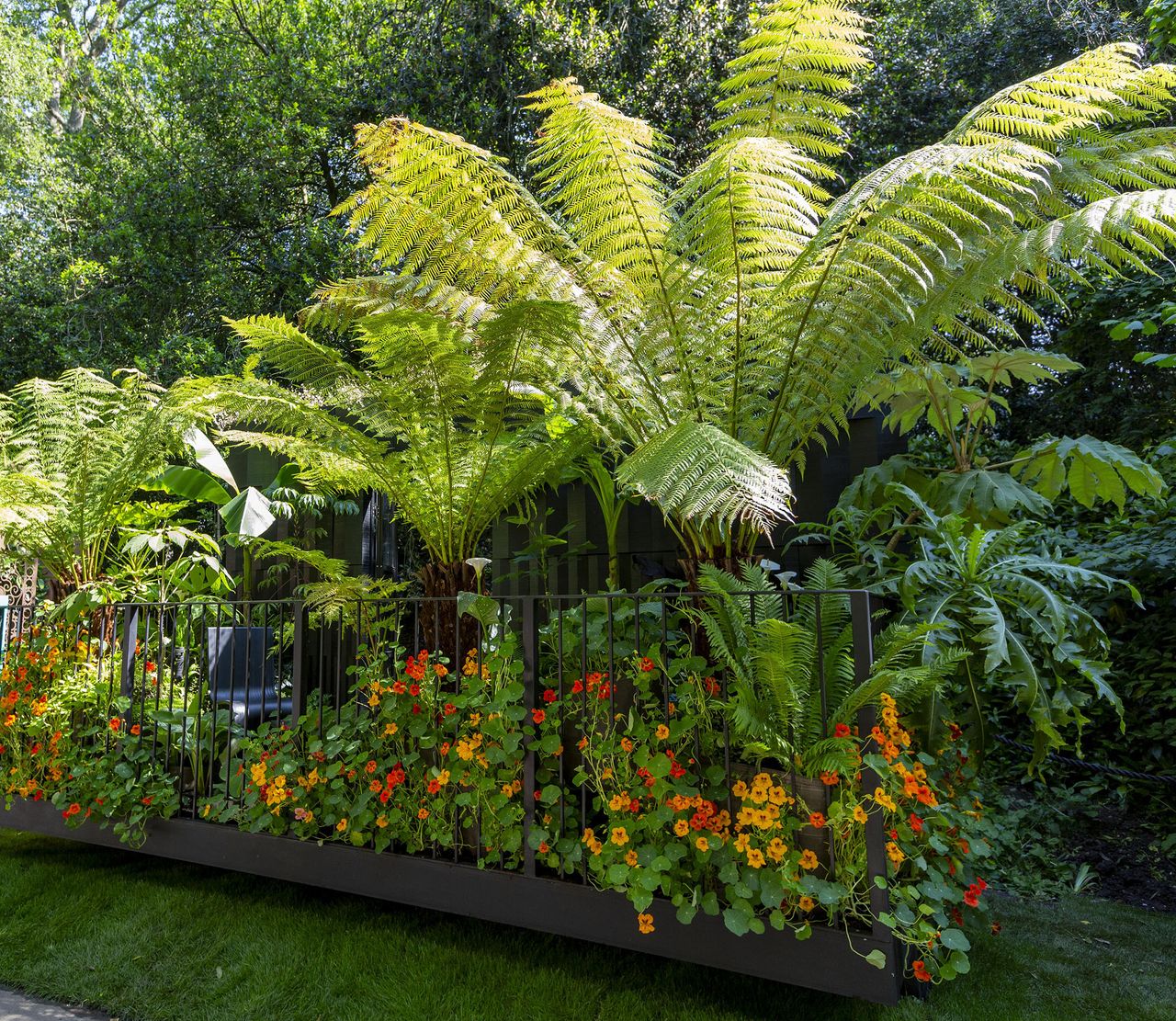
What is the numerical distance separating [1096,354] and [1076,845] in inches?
162

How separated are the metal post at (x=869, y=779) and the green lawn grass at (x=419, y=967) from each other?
20.6 inches

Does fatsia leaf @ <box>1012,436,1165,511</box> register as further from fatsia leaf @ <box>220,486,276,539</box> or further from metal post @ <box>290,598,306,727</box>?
fatsia leaf @ <box>220,486,276,539</box>

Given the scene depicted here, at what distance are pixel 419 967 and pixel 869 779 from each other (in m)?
1.57

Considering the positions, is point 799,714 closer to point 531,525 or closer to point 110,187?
point 531,525

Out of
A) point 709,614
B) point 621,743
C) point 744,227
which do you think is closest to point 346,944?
point 621,743

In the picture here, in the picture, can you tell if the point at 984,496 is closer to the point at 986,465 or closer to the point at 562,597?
the point at 986,465

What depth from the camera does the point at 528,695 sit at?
2.60 m

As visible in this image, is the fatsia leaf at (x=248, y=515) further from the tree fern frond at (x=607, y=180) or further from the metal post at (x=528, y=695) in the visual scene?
the tree fern frond at (x=607, y=180)

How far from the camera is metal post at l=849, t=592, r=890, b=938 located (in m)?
1.98

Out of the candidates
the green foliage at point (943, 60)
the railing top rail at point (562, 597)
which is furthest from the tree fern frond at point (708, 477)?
the green foliage at point (943, 60)

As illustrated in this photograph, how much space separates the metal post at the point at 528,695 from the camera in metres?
2.49

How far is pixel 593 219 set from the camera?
284 cm

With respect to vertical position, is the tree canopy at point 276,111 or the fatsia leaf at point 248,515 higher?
the tree canopy at point 276,111

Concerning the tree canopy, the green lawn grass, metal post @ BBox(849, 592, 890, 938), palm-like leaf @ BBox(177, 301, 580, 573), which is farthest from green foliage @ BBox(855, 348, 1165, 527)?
the tree canopy
